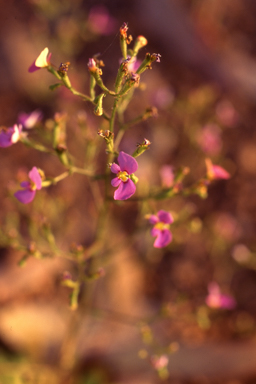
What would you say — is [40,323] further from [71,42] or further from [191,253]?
[71,42]

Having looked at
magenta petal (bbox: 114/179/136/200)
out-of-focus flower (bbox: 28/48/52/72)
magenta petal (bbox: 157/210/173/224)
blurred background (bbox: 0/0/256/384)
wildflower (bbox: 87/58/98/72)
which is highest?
wildflower (bbox: 87/58/98/72)

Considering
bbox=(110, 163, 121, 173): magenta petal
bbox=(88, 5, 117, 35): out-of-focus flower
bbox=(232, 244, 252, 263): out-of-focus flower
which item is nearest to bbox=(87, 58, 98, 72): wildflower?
bbox=(110, 163, 121, 173): magenta petal

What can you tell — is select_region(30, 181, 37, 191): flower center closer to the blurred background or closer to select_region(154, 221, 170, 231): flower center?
the blurred background

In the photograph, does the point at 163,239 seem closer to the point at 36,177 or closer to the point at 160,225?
the point at 160,225

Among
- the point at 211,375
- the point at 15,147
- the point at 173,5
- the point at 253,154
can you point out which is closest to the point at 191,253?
the point at 211,375

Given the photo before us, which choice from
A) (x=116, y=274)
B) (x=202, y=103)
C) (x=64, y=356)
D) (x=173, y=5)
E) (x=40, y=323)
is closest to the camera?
(x=64, y=356)

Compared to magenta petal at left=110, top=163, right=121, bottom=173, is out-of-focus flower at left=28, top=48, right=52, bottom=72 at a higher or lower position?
higher

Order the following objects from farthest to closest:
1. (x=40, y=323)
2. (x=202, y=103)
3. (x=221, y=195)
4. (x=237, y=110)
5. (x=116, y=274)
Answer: (x=237, y=110)
(x=221, y=195)
(x=202, y=103)
(x=116, y=274)
(x=40, y=323)
